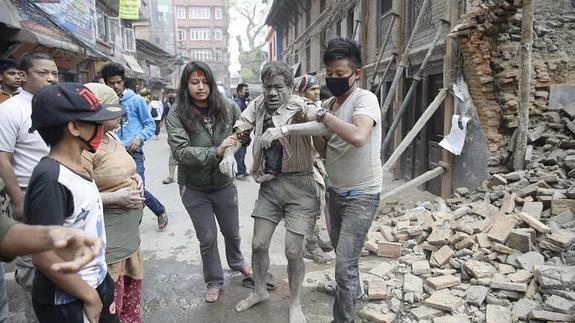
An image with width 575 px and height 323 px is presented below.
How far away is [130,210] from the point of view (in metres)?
2.34

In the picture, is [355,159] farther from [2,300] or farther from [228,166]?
[2,300]

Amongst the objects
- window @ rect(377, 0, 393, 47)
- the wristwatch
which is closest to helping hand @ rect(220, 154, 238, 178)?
the wristwatch

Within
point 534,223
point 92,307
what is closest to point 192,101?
point 92,307

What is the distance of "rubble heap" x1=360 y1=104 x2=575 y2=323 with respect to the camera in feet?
9.96

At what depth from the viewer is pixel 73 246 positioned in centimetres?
122

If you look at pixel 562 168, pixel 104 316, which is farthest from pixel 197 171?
pixel 562 168

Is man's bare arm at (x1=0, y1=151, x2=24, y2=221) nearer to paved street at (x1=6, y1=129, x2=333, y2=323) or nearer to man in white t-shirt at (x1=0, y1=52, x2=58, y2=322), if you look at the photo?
man in white t-shirt at (x1=0, y1=52, x2=58, y2=322)

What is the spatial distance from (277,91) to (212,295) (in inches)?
71.7

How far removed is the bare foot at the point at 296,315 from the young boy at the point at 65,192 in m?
1.66

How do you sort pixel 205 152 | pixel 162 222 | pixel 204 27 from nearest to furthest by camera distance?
pixel 205 152
pixel 162 222
pixel 204 27

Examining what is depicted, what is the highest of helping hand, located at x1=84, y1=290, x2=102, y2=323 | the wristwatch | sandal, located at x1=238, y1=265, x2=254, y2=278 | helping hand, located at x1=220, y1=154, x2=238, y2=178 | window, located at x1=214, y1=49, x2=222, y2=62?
window, located at x1=214, y1=49, x2=222, y2=62

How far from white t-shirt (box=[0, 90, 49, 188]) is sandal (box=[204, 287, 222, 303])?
164 centimetres

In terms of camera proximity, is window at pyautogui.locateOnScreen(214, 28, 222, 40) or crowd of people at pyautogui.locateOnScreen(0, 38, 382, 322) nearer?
crowd of people at pyautogui.locateOnScreen(0, 38, 382, 322)

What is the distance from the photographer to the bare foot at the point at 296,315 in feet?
10.0
